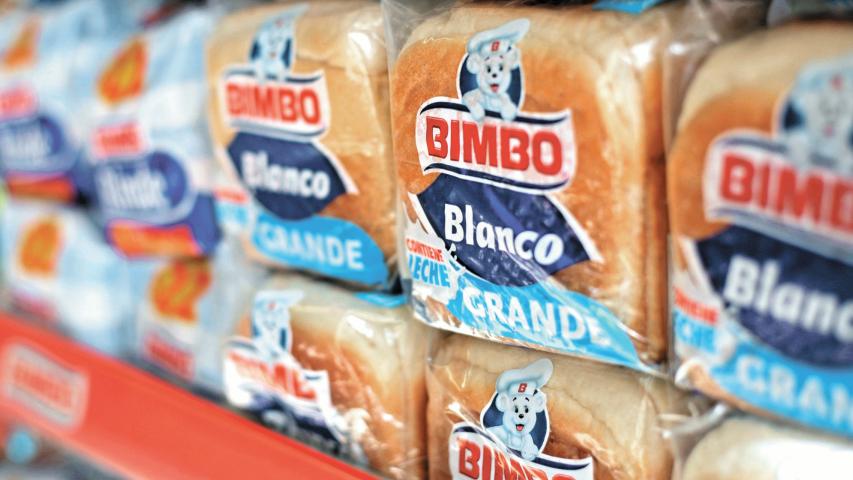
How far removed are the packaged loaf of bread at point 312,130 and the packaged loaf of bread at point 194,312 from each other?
0.36ft

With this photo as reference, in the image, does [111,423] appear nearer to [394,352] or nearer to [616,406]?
[394,352]

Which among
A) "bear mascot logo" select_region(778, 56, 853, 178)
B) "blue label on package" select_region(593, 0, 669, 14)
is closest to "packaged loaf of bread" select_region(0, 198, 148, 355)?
"blue label on package" select_region(593, 0, 669, 14)

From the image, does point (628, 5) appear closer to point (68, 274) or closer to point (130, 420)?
point (130, 420)

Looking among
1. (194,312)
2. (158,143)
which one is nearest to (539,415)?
(194,312)

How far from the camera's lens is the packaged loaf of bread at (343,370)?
1018 mm

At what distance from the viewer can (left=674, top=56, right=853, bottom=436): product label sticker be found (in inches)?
24.5

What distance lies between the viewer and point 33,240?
66.2 inches

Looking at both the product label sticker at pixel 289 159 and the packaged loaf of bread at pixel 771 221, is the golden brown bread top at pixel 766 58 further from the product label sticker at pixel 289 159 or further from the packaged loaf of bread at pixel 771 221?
the product label sticker at pixel 289 159

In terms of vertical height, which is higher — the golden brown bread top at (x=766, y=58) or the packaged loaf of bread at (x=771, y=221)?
the golden brown bread top at (x=766, y=58)

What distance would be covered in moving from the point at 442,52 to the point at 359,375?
405 millimetres

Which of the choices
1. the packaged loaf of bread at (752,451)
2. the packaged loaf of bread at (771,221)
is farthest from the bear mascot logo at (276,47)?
the packaged loaf of bread at (752,451)

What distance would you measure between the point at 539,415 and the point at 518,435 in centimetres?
3

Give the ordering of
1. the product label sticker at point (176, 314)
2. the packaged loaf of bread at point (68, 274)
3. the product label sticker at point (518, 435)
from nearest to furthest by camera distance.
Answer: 1. the product label sticker at point (518, 435)
2. the product label sticker at point (176, 314)
3. the packaged loaf of bread at point (68, 274)

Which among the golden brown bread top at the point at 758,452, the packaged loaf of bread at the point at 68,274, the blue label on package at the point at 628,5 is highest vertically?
the blue label on package at the point at 628,5
